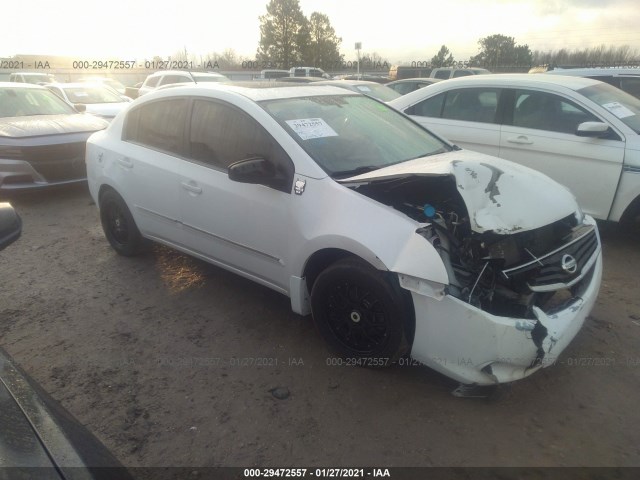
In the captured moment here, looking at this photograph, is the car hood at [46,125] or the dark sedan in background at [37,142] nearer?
the dark sedan in background at [37,142]

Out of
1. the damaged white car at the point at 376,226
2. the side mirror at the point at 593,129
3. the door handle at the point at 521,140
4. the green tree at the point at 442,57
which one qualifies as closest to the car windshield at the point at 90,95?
the damaged white car at the point at 376,226

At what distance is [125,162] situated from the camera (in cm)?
424

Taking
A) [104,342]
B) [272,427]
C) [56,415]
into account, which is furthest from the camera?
[104,342]

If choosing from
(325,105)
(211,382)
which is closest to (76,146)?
(325,105)

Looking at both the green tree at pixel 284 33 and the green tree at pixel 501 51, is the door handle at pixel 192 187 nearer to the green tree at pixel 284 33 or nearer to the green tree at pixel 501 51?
the green tree at pixel 501 51

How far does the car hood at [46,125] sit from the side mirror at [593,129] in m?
6.45

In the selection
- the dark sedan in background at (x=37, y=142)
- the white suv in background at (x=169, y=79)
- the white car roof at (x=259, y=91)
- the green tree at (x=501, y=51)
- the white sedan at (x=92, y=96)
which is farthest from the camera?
the green tree at (x=501, y=51)

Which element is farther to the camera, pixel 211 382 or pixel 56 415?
pixel 211 382

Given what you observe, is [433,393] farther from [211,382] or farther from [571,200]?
[571,200]

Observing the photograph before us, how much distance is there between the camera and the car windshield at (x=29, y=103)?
7312mm

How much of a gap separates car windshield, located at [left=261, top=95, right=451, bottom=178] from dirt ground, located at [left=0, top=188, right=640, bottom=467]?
127cm

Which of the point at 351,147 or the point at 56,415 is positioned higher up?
the point at 351,147

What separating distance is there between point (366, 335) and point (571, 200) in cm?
161

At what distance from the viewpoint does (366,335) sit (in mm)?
2824
